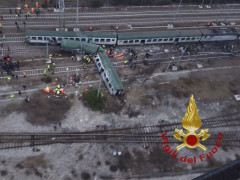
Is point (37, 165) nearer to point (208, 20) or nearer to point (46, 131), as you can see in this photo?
point (46, 131)

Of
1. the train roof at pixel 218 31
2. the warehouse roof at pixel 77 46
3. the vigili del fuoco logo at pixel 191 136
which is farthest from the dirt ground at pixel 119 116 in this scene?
the train roof at pixel 218 31

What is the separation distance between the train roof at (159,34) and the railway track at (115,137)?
2463 cm

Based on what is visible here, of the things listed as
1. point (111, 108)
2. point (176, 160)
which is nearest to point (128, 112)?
point (111, 108)

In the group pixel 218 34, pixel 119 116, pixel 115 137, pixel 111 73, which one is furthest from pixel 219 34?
pixel 115 137

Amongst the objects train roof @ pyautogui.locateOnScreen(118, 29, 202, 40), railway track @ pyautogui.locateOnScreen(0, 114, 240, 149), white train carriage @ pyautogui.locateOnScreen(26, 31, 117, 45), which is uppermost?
train roof @ pyautogui.locateOnScreen(118, 29, 202, 40)

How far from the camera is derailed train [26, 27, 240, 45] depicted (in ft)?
179

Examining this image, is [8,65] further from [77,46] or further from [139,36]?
[139,36]

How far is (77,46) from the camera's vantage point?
5331 centimetres

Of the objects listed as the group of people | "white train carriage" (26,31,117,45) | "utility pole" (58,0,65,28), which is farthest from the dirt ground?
"utility pole" (58,0,65,28)

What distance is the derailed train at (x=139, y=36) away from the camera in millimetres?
54562

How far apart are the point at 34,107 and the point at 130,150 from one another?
69.2 feet

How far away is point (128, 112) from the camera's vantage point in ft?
156

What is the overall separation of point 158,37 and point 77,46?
21909mm

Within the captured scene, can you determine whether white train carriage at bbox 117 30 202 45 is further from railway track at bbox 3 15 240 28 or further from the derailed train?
railway track at bbox 3 15 240 28
